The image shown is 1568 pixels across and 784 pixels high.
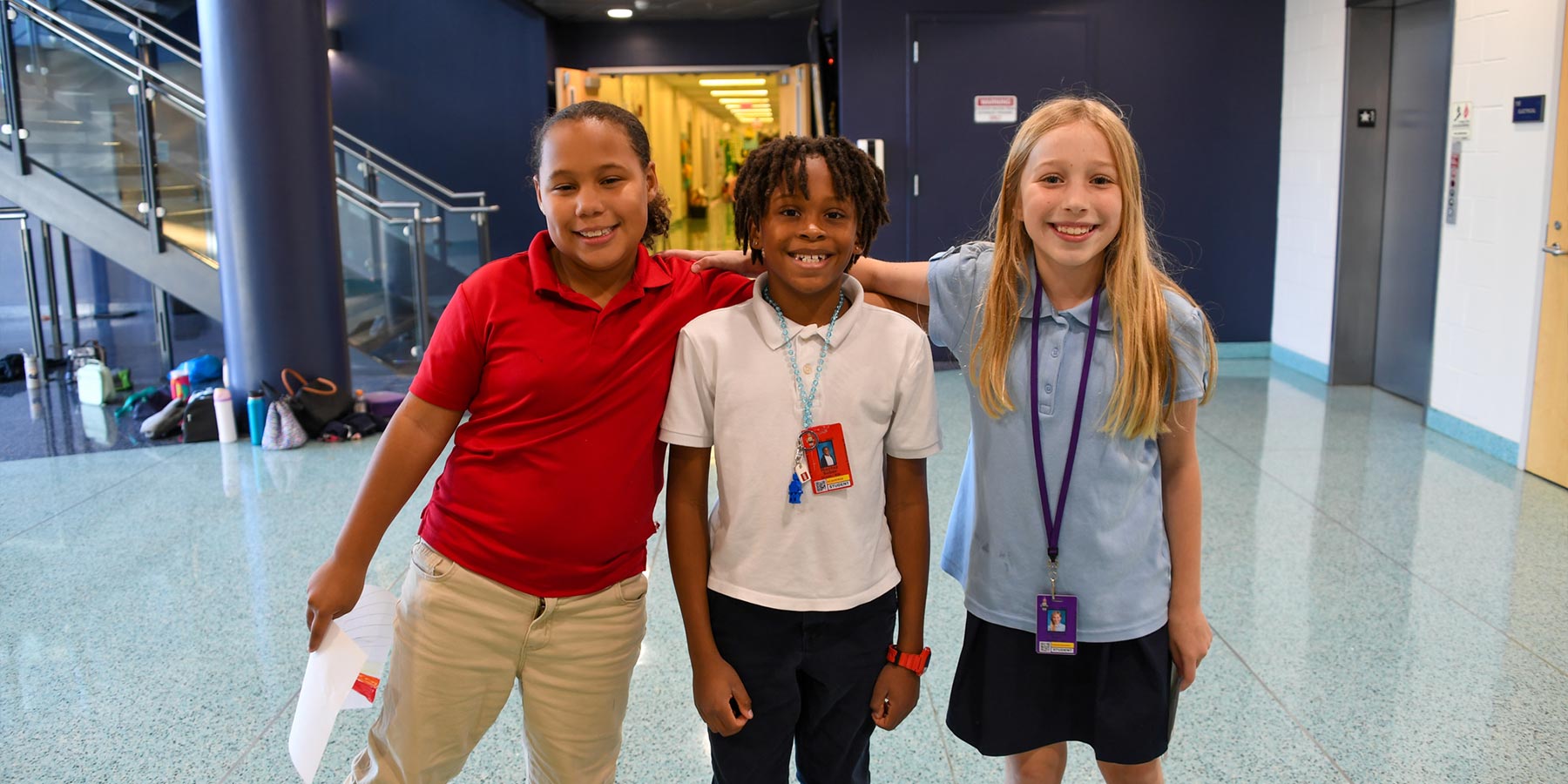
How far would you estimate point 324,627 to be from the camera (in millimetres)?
1677

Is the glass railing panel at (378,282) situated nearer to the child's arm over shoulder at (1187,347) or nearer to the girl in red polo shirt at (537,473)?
the girl in red polo shirt at (537,473)

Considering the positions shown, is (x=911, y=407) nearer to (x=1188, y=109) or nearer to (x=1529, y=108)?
(x=1529, y=108)

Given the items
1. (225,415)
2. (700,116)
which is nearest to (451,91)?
(225,415)

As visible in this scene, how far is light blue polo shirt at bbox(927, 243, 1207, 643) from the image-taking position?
1.62 metres

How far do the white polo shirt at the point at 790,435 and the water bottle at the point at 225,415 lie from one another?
436 cm

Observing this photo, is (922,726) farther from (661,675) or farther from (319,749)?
(319,749)

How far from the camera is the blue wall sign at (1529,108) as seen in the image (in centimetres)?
462

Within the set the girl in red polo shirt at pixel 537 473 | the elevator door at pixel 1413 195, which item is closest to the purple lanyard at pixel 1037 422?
the girl in red polo shirt at pixel 537 473

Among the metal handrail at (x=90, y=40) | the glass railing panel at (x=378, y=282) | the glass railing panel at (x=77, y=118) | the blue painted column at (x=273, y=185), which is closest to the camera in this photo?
the blue painted column at (x=273, y=185)

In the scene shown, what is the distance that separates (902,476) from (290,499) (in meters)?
3.44

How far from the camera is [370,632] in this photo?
5.74 ft

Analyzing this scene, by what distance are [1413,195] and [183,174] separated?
6.59 meters

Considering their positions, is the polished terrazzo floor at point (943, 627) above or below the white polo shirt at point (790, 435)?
below

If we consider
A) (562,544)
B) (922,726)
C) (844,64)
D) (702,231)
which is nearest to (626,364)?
(562,544)
